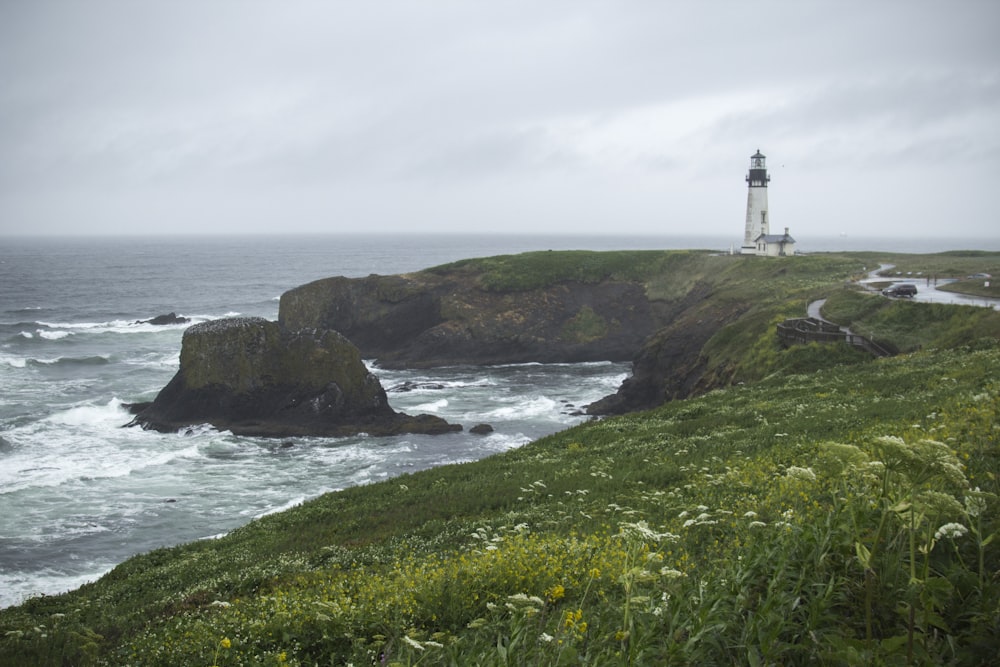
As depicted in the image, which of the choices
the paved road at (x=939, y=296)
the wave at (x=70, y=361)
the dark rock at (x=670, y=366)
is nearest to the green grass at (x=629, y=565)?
the paved road at (x=939, y=296)

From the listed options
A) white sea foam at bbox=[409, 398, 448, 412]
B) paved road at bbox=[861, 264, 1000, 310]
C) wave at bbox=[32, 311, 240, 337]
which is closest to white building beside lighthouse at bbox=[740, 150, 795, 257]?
paved road at bbox=[861, 264, 1000, 310]

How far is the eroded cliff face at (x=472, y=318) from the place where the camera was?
227 ft

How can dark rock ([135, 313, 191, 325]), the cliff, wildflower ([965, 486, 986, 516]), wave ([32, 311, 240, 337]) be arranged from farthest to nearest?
1. dark rock ([135, 313, 191, 325])
2. wave ([32, 311, 240, 337])
3. the cliff
4. wildflower ([965, 486, 986, 516])

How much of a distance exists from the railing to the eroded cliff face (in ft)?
106

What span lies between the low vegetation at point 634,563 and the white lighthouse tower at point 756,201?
217 feet

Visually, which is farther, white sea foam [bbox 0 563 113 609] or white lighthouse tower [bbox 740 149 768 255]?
white lighthouse tower [bbox 740 149 768 255]

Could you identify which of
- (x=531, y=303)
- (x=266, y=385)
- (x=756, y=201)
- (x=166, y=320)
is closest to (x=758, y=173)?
(x=756, y=201)

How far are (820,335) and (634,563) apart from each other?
32.7 m

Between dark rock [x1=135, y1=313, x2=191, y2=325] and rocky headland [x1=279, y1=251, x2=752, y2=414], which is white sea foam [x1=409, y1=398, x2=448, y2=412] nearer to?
rocky headland [x1=279, y1=251, x2=752, y2=414]

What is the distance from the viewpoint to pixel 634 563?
6426 millimetres

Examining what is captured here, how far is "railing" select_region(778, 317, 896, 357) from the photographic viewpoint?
1332 inches

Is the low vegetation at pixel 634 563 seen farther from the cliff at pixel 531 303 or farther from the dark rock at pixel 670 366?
the cliff at pixel 531 303

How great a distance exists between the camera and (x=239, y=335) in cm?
4578

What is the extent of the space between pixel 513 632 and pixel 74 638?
8369 millimetres
